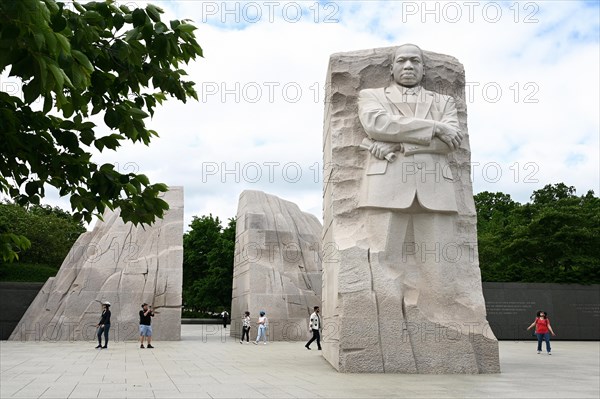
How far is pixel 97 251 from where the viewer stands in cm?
1983

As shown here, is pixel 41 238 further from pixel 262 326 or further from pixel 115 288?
pixel 262 326

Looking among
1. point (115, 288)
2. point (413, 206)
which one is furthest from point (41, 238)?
point (413, 206)

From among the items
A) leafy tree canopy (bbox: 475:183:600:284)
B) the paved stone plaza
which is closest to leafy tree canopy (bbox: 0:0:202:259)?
the paved stone plaza

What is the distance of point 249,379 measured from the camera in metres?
8.84

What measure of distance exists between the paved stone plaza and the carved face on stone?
5201 millimetres

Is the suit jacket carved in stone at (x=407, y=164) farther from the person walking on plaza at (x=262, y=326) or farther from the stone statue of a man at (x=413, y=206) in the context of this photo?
the person walking on plaza at (x=262, y=326)

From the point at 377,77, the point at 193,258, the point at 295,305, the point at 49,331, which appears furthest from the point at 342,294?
the point at 193,258

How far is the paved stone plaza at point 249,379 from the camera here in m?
7.49

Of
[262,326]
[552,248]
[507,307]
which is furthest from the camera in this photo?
[552,248]

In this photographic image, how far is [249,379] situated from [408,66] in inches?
241

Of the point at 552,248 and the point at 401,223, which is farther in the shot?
the point at 552,248

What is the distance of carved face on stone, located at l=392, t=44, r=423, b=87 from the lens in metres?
11.0

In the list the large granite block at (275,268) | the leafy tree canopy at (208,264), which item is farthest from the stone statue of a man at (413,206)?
the leafy tree canopy at (208,264)

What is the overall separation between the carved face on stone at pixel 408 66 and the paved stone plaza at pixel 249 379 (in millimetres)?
5201
